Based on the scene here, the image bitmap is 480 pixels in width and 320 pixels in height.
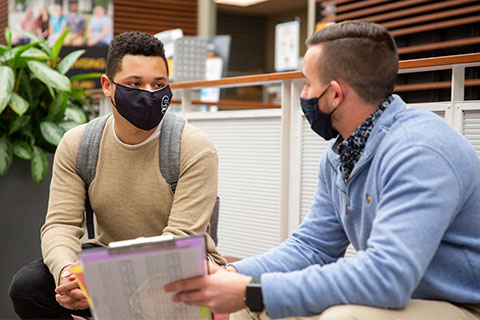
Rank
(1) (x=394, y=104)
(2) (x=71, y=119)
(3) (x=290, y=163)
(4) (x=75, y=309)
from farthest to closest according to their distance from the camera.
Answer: (2) (x=71, y=119)
(3) (x=290, y=163)
(4) (x=75, y=309)
(1) (x=394, y=104)

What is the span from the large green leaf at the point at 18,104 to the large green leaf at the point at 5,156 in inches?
7.3

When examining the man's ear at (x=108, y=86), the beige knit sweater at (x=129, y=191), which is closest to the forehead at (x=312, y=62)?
the beige knit sweater at (x=129, y=191)

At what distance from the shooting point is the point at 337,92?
4.39 ft

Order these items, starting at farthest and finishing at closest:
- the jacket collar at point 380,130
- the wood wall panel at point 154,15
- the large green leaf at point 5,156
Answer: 1. the wood wall panel at point 154,15
2. the large green leaf at point 5,156
3. the jacket collar at point 380,130

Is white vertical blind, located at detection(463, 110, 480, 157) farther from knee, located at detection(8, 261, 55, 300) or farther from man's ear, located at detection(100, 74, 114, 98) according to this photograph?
knee, located at detection(8, 261, 55, 300)

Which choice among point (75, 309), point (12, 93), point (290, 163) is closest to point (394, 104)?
point (75, 309)

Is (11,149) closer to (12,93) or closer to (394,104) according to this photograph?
(12,93)

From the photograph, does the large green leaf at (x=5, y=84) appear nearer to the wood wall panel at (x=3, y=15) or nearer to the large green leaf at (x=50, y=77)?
the large green leaf at (x=50, y=77)

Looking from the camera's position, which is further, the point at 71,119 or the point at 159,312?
the point at 71,119

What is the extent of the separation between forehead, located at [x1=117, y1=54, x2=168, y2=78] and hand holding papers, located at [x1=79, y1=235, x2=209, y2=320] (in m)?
0.95

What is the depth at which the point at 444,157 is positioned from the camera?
1.16 meters

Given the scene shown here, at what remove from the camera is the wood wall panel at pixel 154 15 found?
910 cm

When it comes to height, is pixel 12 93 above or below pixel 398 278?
above

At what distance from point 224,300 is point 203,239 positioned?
166 millimetres
